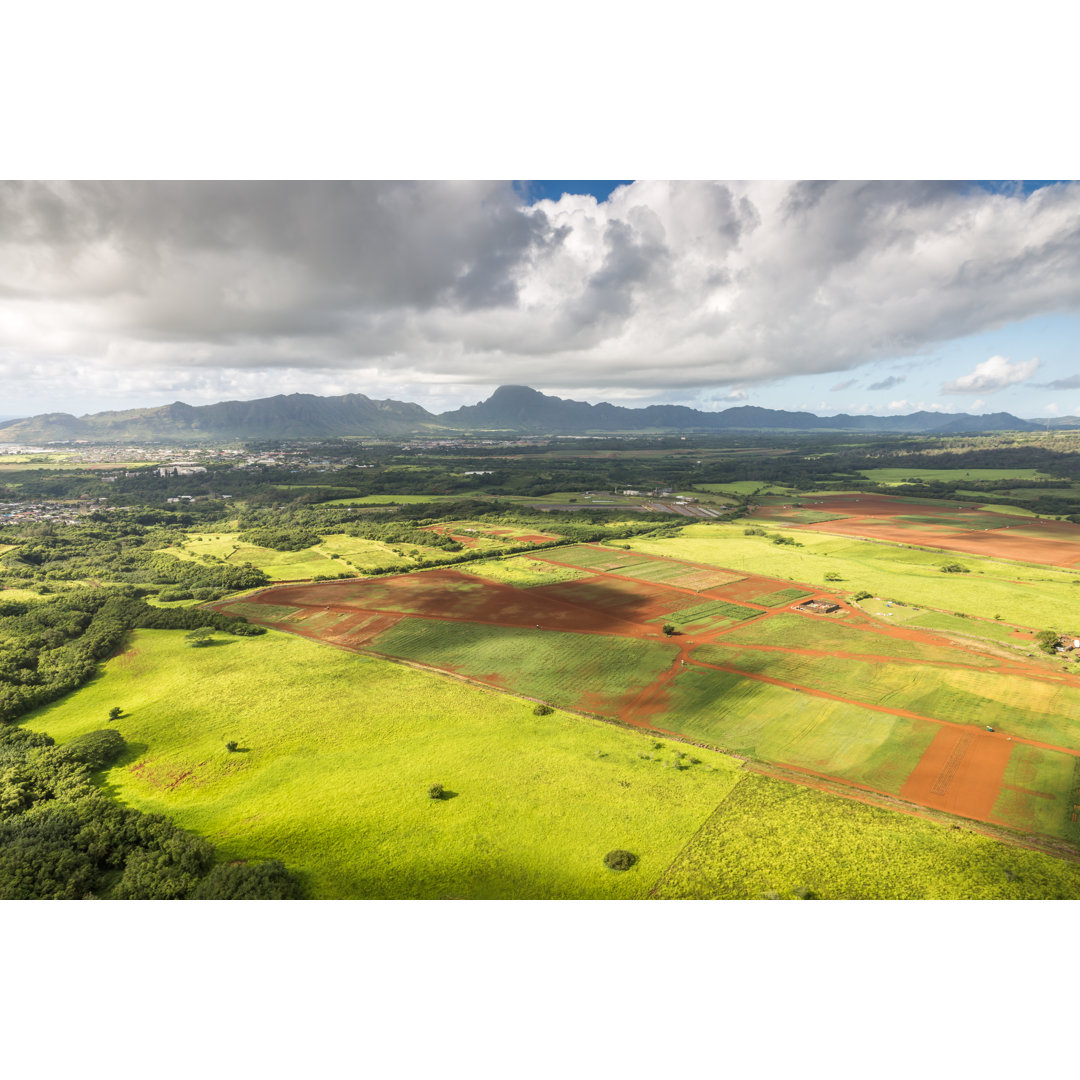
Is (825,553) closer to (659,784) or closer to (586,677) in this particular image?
(586,677)

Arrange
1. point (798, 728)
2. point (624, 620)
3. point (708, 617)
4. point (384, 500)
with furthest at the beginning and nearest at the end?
1. point (384, 500)
2. point (708, 617)
3. point (624, 620)
4. point (798, 728)

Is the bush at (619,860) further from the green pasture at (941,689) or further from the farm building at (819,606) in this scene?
the farm building at (819,606)

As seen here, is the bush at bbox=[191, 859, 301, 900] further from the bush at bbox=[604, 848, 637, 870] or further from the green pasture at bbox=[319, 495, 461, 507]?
the green pasture at bbox=[319, 495, 461, 507]

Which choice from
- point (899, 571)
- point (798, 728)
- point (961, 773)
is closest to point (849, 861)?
point (798, 728)

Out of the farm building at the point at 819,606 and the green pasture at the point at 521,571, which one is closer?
the farm building at the point at 819,606


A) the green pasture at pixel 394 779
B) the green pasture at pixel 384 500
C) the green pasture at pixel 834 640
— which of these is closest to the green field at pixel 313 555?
the green pasture at pixel 394 779

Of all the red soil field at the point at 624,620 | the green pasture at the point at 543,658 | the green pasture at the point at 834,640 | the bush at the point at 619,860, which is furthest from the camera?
the green pasture at the point at 834,640

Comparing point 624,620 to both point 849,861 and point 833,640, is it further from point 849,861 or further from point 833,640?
point 849,861
